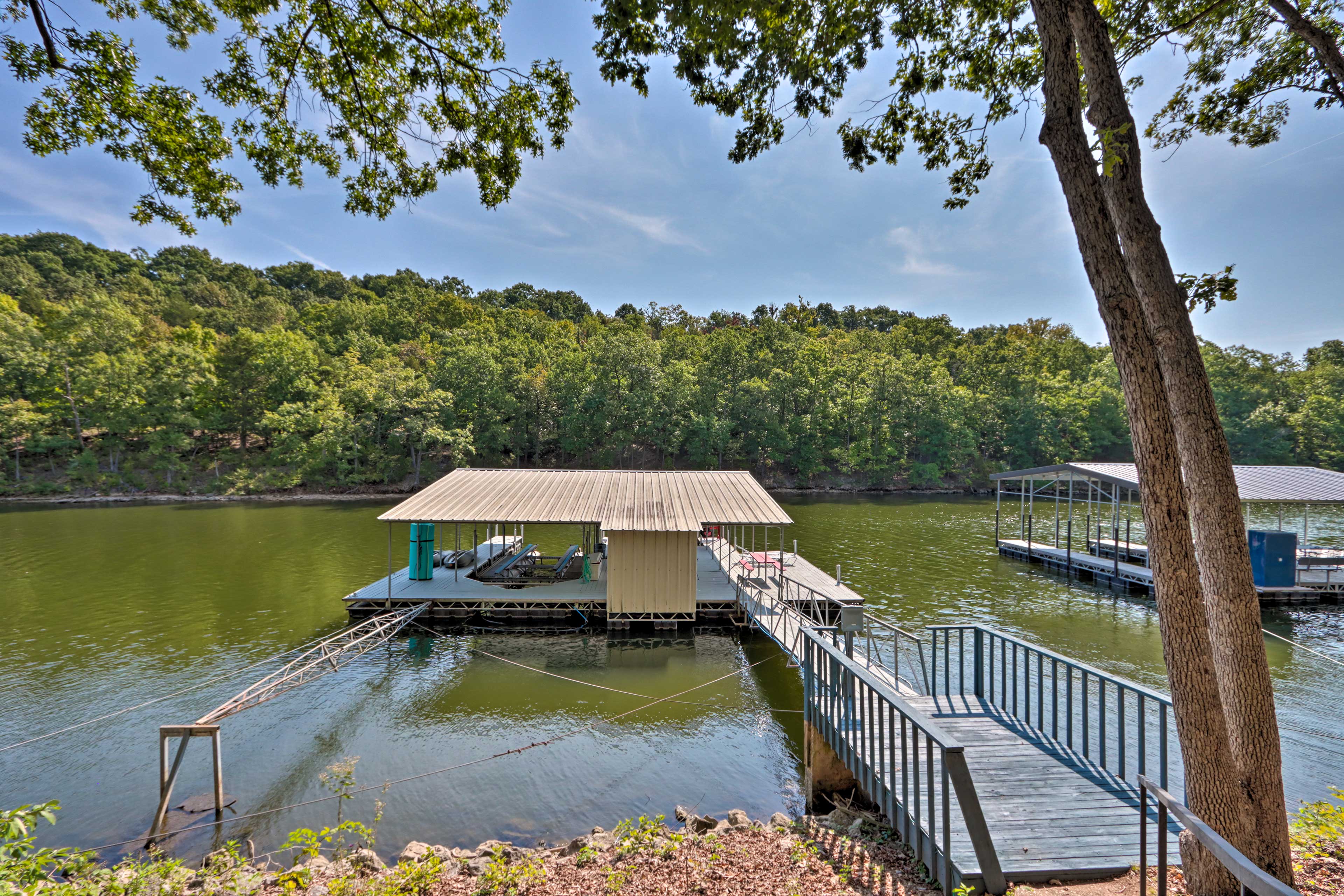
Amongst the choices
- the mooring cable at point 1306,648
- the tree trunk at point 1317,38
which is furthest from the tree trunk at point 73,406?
the mooring cable at point 1306,648

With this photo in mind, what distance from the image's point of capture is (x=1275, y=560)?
1498 cm

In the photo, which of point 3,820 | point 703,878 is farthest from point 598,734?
point 3,820

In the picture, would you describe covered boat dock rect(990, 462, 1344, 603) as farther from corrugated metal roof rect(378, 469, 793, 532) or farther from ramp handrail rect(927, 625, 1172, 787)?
corrugated metal roof rect(378, 469, 793, 532)

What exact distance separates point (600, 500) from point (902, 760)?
11009 mm

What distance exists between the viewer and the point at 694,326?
290 feet

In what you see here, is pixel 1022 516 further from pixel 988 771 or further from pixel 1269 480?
pixel 988 771

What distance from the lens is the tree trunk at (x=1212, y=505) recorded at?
2.93 metres

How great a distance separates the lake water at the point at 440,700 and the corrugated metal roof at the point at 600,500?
2787 millimetres

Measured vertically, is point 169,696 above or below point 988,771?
below

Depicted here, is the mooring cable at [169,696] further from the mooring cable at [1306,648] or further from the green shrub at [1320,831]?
the mooring cable at [1306,648]

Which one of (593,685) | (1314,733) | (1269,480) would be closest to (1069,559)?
(1269,480)

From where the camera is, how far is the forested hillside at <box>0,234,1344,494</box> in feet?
134

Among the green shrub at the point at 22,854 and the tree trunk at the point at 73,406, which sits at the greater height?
the tree trunk at the point at 73,406

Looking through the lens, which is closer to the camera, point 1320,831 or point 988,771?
point 1320,831
